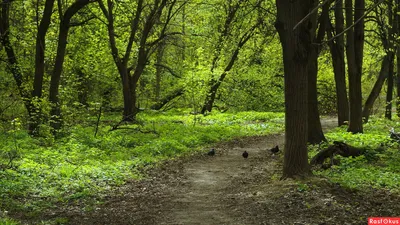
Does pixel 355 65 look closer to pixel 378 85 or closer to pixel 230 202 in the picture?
pixel 378 85

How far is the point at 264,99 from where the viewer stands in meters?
32.2

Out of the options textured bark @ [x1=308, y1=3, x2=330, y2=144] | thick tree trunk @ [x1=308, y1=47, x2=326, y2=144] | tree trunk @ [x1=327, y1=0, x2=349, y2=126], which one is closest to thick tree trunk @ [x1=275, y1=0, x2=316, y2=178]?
textured bark @ [x1=308, y1=3, x2=330, y2=144]

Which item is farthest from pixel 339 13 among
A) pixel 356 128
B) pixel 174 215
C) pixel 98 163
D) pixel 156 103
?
pixel 156 103

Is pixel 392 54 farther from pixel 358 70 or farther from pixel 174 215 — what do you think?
pixel 174 215

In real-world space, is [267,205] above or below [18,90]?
below

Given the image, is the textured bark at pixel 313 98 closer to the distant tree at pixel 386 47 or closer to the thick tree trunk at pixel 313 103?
the thick tree trunk at pixel 313 103

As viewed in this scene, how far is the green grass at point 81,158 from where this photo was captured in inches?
328

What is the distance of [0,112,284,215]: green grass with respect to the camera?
8.33 m

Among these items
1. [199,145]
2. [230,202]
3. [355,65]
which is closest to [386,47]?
[355,65]

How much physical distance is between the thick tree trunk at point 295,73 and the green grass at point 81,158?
412 centimetres

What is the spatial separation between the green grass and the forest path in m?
0.75

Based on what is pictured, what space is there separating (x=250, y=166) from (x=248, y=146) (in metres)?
4.37

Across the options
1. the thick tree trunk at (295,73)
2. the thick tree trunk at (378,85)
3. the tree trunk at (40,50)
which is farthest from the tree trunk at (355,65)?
the tree trunk at (40,50)

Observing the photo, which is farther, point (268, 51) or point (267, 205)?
point (268, 51)
